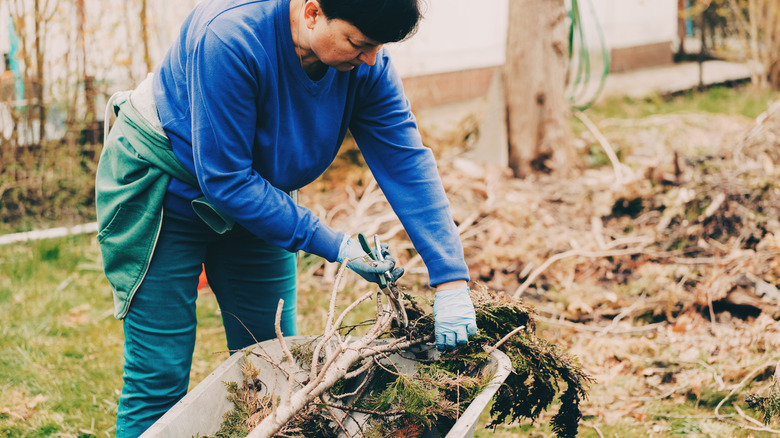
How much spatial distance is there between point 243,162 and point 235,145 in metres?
0.05

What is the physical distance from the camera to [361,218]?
4406mm

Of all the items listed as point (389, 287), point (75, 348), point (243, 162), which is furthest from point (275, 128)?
point (75, 348)

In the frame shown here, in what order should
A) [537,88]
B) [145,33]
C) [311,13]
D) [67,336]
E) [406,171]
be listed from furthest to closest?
[537,88]
[145,33]
[67,336]
[406,171]
[311,13]

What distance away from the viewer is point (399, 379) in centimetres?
175

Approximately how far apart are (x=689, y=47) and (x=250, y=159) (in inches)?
428

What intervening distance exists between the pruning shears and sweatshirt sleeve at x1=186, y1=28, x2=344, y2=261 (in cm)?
11

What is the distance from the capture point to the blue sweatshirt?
164 cm

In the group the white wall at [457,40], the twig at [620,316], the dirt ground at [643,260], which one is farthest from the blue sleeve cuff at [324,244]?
the white wall at [457,40]

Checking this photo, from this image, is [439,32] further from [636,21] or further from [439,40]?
[636,21]

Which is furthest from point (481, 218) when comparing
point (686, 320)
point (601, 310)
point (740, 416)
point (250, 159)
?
point (250, 159)

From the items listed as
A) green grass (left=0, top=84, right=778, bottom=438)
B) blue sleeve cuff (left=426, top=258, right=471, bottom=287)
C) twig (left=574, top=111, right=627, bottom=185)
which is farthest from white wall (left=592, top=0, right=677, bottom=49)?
blue sleeve cuff (left=426, top=258, right=471, bottom=287)

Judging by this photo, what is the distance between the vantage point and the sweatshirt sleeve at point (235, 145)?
162cm

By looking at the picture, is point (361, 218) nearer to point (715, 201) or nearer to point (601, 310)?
point (601, 310)

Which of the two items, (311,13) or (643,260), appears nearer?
(311,13)
